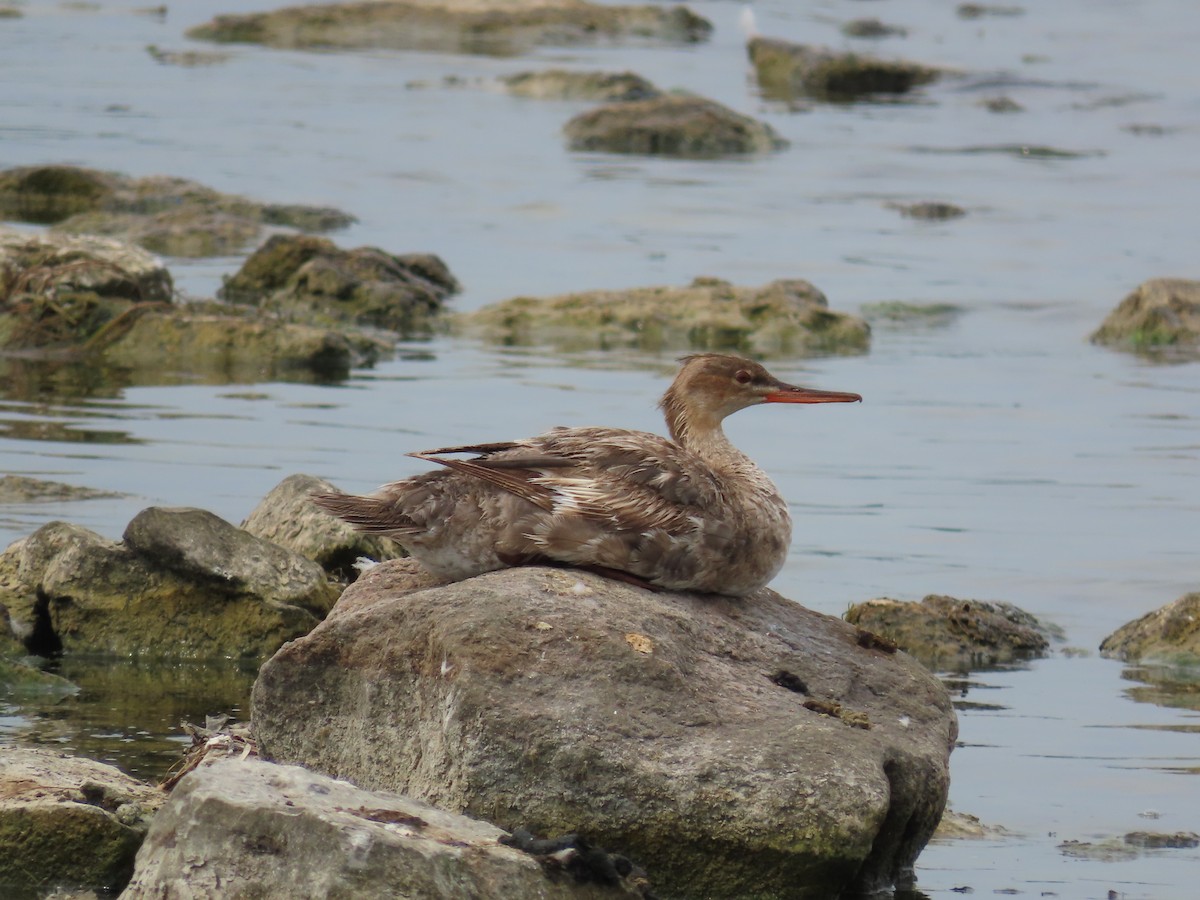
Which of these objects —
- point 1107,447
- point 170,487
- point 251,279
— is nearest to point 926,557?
point 1107,447

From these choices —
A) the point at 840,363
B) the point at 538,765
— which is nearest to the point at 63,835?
the point at 538,765

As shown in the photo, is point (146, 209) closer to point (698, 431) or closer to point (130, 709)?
point (130, 709)

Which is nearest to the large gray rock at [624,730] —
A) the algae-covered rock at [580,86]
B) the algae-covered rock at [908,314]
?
the algae-covered rock at [908,314]

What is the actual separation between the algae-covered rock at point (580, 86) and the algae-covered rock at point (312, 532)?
83.0 feet

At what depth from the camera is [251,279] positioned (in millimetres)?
18719

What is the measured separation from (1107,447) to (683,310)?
4.87m

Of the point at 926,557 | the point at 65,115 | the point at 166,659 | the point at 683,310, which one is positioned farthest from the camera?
the point at 65,115

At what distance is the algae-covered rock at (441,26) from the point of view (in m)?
44.1

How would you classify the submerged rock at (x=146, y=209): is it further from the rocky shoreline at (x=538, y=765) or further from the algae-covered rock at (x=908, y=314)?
the rocky shoreline at (x=538, y=765)

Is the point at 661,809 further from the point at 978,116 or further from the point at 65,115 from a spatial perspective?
the point at 978,116

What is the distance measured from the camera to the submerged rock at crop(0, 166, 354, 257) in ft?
70.3

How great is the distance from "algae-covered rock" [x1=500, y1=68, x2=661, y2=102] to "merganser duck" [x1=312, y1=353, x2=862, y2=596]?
91.5 feet

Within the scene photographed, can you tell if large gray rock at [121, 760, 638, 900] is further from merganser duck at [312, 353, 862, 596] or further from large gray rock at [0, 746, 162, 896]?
merganser duck at [312, 353, 862, 596]

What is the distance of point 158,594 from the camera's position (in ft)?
30.2
